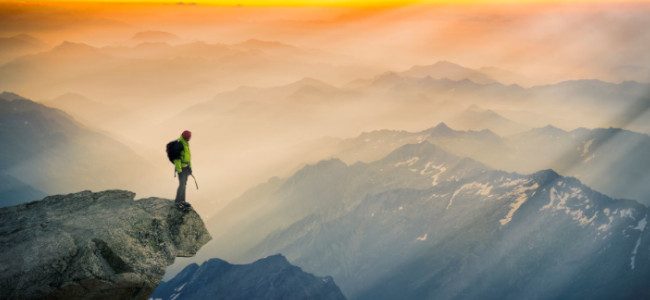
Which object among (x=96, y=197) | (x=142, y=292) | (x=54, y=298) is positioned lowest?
(x=142, y=292)

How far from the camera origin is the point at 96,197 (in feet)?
95.1

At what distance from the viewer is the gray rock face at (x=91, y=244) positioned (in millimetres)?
21141

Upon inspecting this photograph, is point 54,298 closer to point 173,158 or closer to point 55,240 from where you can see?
point 55,240

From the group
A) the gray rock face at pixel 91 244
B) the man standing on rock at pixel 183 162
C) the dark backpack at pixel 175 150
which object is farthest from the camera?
the man standing on rock at pixel 183 162

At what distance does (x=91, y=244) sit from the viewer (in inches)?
896

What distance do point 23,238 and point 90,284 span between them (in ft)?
14.4

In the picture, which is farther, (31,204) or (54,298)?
(31,204)

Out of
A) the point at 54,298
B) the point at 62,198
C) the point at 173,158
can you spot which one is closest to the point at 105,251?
the point at 54,298

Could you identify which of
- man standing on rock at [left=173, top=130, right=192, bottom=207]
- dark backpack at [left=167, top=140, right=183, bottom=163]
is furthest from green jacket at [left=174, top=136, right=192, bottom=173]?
dark backpack at [left=167, top=140, right=183, bottom=163]

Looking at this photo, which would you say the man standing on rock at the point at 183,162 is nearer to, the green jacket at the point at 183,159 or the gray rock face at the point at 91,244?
the green jacket at the point at 183,159

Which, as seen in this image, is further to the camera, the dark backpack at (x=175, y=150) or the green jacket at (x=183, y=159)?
the green jacket at (x=183, y=159)

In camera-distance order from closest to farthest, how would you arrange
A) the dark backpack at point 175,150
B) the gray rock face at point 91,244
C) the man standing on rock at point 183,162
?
the gray rock face at point 91,244, the dark backpack at point 175,150, the man standing on rock at point 183,162

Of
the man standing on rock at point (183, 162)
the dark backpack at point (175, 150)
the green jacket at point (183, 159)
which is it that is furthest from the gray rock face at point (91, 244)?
the dark backpack at point (175, 150)

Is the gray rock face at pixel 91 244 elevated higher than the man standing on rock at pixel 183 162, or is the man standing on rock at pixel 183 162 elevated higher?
the man standing on rock at pixel 183 162
